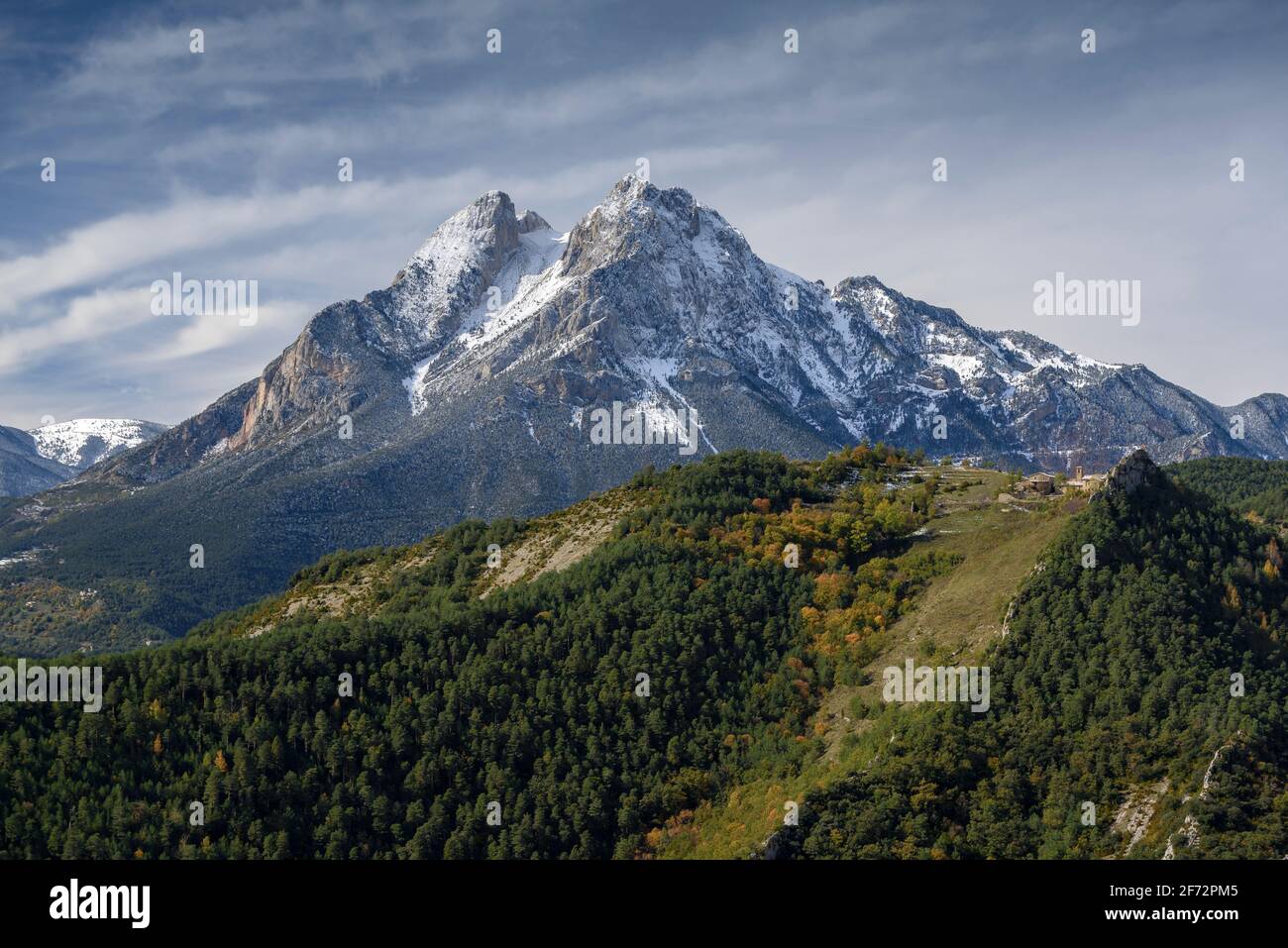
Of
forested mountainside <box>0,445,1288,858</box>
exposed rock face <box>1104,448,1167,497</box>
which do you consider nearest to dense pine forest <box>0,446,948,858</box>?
forested mountainside <box>0,445,1288,858</box>

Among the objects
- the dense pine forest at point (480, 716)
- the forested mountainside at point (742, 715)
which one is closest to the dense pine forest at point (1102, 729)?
the forested mountainside at point (742, 715)

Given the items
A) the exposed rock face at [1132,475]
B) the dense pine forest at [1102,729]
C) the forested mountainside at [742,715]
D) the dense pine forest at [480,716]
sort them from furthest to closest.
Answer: the exposed rock face at [1132,475], the dense pine forest at [480,716], the forested mountainside at [742,715], the dense pine forest at [1102,729]

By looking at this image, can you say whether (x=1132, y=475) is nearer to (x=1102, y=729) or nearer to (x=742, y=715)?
(x=1102, y=729)

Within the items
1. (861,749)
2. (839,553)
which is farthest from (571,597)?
(861,749)

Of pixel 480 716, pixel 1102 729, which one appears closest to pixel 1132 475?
pixel 1102 729

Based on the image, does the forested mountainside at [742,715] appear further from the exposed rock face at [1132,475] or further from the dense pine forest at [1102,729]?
the exposed rock face at [1132,475]

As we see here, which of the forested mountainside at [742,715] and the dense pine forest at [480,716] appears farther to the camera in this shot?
the dense pine forest at [480,716]

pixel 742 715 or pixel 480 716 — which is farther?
pixel 742 715

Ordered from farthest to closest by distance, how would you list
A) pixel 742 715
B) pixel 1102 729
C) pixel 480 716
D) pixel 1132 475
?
pixel 1132 475
pixel 742 715
pixel 480 716
pixel 1102 729
